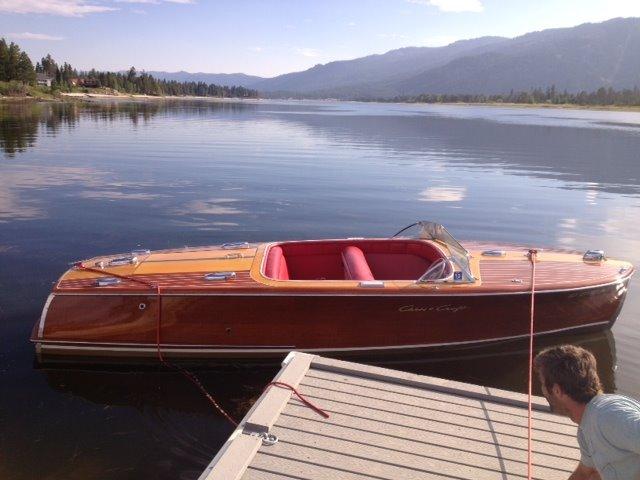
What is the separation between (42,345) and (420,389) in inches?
213

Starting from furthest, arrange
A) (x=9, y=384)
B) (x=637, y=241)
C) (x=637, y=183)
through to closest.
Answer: (x=637, y=183) < (x=637, y=241) < (x=9, y=384)

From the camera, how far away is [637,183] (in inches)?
984

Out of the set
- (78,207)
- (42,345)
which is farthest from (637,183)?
(42,345)

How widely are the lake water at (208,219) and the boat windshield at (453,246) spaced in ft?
4.49

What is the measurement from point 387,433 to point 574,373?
2.02 m

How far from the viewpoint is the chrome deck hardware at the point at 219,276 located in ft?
25.9

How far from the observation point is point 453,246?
920 cm

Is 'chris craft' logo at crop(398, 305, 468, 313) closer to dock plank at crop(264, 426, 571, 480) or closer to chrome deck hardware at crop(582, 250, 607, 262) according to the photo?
chrome deck hardware at crop(582, 250, 607, 262)

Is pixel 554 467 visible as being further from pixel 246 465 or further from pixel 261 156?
pixel 261 156

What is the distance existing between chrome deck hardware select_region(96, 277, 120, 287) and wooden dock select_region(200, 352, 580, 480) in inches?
127

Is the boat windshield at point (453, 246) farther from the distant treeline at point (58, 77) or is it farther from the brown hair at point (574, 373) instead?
the distant treeline at point (58, 77)

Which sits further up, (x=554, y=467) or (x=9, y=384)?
(x=554, y=467)

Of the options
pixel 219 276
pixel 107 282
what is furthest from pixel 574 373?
pixel 107 282

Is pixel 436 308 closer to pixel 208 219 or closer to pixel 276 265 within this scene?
pixel 276 265
